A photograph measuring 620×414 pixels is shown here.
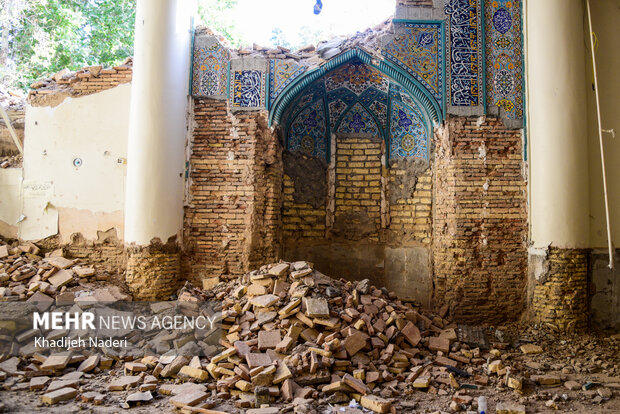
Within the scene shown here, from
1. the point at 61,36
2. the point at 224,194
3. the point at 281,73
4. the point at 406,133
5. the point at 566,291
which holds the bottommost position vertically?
the point at 566,291

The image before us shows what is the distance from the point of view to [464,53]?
663 cm

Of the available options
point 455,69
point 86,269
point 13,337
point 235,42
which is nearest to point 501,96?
point 455,69

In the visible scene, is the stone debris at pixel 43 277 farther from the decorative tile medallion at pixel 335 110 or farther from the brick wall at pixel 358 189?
the decorative tile medallion at pixel 335 110

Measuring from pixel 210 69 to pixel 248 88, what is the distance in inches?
28.2

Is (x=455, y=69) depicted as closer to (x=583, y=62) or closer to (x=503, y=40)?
(x=503, y=40)

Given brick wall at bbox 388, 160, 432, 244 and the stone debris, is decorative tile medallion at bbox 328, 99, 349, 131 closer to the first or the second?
brick wall at bbox 388, 160, 432, 244

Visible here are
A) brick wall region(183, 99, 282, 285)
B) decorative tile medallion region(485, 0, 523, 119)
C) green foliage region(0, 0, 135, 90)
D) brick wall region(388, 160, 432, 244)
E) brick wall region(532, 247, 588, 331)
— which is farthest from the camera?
green foliage region(0, 0, 135, 90)

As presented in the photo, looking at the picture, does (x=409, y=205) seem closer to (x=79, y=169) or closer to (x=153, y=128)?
(x=153, y=128)

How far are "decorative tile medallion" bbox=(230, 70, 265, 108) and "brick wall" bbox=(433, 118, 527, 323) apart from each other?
3044mm

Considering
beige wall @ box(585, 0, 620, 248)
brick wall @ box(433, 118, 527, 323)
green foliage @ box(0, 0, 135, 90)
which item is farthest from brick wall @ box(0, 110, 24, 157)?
beige wall @ box(585, 0, 620, 248)

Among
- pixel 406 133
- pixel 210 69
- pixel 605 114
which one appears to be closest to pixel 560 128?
pixel 605 114

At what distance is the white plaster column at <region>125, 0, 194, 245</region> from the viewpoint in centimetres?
639

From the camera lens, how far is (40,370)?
14.4 feet

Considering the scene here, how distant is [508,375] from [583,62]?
4.62 m
